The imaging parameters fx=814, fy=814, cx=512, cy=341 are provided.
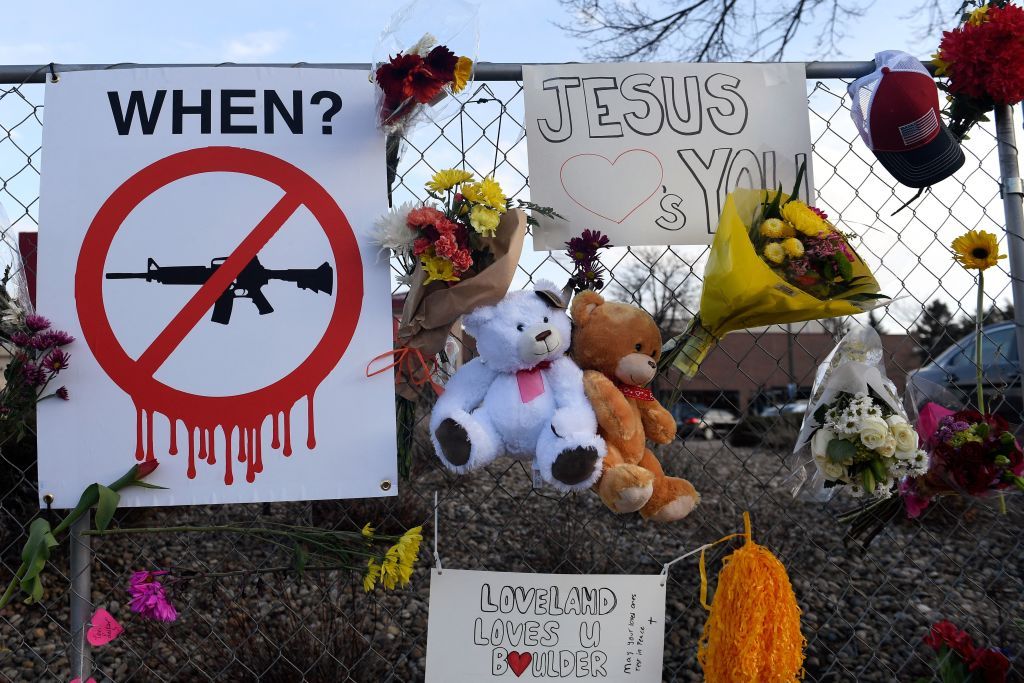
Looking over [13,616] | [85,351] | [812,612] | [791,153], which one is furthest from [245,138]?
[812,612]

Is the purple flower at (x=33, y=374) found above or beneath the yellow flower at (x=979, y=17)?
beneath

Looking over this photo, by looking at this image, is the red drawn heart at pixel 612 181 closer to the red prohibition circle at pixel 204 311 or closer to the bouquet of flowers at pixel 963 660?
the red prohibition circle at pixel 204 311

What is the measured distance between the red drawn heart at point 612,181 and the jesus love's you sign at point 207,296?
0.49 m

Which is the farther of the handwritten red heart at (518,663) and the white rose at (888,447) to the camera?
the handwritten red heart at (518,663)

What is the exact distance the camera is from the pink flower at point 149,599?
1.82 metres

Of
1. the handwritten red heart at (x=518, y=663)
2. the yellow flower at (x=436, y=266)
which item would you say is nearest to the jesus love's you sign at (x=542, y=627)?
the handwritten red heart at (x=518, y=663)

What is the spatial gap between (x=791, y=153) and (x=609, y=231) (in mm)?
534

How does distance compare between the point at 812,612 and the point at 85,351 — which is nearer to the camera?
the point at 85,351

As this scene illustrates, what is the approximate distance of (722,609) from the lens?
1.90 metres

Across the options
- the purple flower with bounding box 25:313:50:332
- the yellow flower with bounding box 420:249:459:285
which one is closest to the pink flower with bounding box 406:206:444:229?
the yellow flower with bounding box 420:249:459:285

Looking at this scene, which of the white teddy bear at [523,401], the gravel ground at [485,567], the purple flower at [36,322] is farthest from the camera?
the gravel ground at [485,567]

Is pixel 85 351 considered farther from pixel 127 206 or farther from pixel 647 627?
pixel 647 627

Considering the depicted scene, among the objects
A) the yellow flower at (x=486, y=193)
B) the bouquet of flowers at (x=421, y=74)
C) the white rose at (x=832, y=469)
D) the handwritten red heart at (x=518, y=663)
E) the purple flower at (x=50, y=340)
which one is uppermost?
the bouquet of flowers at (x=421, y=74)

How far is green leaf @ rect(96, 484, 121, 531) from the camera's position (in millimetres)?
1751
